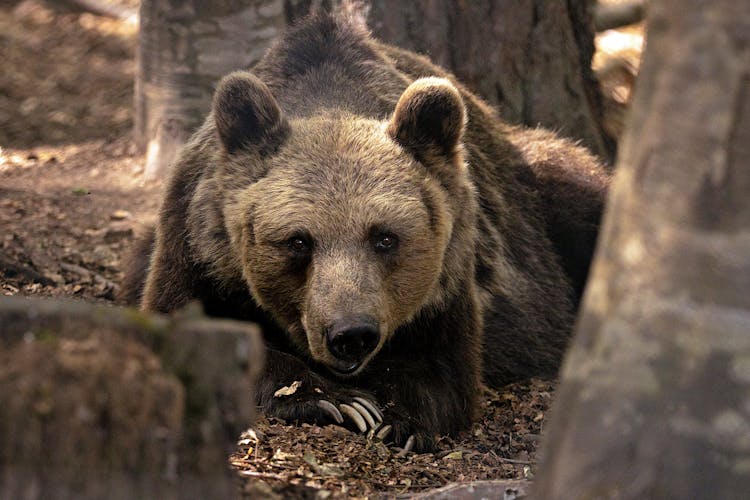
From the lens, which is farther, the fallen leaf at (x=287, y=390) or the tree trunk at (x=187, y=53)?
the tree trunk at (x=187, y=53)

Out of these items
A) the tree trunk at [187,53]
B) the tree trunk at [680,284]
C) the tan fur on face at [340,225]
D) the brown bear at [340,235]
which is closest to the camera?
the tree trunk at [680,284]

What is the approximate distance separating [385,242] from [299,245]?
0.40 meters

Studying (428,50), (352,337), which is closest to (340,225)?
(352,337)

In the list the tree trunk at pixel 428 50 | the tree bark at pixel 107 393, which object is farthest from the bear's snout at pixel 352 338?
the tree trunk at pixel 428 50

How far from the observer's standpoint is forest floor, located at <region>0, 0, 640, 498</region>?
4.38 m

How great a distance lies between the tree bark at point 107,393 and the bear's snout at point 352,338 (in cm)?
203

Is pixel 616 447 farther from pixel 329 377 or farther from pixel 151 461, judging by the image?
pixel 329 377

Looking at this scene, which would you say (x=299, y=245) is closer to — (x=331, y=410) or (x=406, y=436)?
(x=331, y=410)

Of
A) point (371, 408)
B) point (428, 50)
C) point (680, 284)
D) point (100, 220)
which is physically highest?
point (680, 284)

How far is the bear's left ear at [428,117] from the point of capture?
5207mm

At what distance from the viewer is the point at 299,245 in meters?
4.96

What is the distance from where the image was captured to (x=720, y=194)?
240 centimetres

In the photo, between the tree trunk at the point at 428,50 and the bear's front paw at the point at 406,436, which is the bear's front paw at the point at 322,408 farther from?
the tree trunk at the point at 428,50

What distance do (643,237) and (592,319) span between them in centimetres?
24
